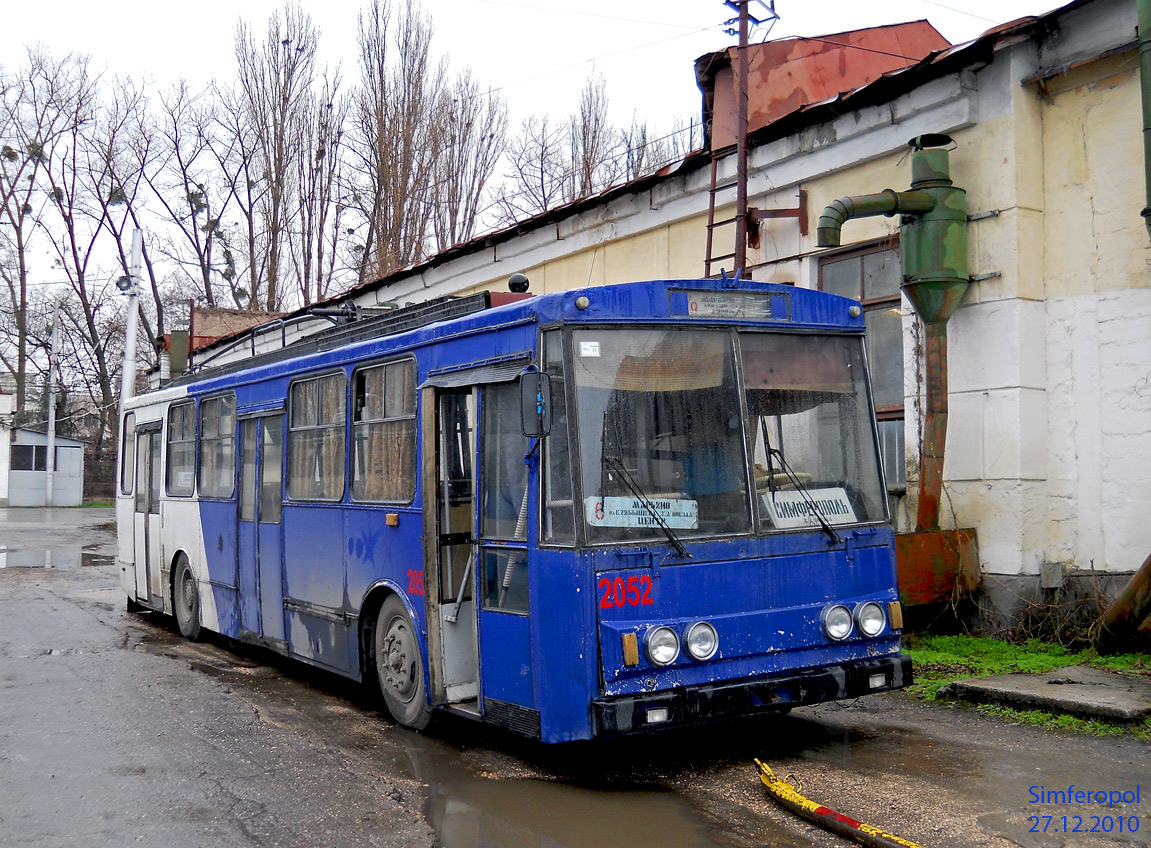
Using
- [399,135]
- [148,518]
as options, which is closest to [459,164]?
[399,135]

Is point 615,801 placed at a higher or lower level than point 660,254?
lower

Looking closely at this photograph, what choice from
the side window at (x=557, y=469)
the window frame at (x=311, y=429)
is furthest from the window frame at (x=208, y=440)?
the side window at (x=557, y=469)

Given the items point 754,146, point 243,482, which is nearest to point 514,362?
point 243,482

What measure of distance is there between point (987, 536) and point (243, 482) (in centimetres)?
658

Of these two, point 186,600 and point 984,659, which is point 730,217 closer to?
point 984,659

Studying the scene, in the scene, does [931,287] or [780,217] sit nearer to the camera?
[931,287]

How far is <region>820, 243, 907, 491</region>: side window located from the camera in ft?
35.9

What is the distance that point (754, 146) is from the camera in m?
12.7

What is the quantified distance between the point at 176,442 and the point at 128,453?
88.5 inches

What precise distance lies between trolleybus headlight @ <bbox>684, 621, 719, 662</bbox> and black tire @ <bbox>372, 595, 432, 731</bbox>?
2.01 meters

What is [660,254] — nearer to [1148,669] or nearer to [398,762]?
[1148,669]

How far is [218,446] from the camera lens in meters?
10.9

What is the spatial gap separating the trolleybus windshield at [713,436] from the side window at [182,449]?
6959 mm

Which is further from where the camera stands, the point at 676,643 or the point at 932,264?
the point at 932,264
